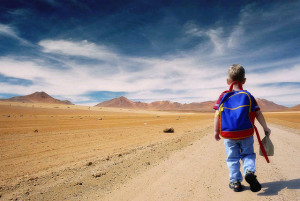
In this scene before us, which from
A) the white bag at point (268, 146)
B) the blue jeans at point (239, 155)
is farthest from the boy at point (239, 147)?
the white bag at point (268, 146)

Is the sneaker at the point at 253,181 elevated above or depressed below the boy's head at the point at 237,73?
below

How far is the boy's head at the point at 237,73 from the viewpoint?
3002 mm

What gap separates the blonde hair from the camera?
118 inches

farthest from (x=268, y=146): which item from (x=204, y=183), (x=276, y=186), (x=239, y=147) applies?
(x=204, y=183)

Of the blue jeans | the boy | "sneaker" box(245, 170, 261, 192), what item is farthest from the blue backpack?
"sneaker" box(245, 170, 261, 192)

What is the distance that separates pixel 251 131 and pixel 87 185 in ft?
10.9

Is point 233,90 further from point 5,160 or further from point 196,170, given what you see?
point 5,160

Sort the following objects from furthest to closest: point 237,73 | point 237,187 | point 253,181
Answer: point 237,73, point 237,187, point 253,181

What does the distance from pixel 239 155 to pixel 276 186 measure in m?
0.84

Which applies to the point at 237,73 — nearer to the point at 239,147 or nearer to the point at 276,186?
the point at 239,147

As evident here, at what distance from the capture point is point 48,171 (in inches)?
199

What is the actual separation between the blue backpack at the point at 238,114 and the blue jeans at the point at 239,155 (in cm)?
17

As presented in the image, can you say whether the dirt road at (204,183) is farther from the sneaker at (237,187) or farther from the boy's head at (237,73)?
the boy's head at (237,73)

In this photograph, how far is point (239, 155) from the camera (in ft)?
9.87
